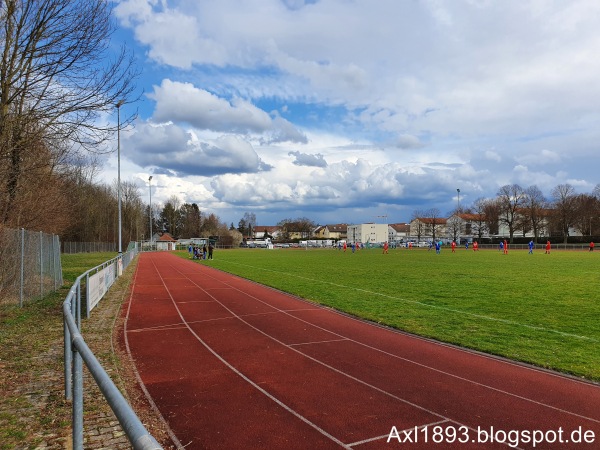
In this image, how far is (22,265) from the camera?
1148cm

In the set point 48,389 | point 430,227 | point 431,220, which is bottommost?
point 48,389

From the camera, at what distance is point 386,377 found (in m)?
6.64

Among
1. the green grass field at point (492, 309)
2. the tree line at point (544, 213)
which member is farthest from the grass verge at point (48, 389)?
the tree line at point (544, 213)

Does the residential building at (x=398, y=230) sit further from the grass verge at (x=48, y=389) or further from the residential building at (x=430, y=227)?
the grass verge at (x=48, y=389)

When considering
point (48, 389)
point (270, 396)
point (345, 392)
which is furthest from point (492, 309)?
point (48, 389)

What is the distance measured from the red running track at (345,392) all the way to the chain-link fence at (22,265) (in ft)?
15.1

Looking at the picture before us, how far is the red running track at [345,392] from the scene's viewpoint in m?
4.70

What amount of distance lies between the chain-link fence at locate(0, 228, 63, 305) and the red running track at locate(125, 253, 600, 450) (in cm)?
459

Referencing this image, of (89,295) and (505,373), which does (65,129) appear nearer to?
(89,295)

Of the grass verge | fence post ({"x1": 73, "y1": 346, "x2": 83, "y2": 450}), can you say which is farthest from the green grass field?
fence post ({"x1": 73, "y1": 346, "x2": 83, "y2": 450})

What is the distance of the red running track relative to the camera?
4703mm

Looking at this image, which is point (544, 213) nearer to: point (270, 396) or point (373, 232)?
point (373, 232)

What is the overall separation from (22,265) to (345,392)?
9.94 meters

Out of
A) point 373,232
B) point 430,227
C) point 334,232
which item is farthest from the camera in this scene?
point 334,232
